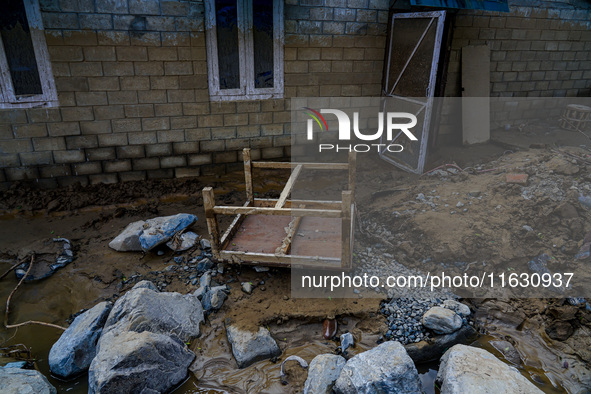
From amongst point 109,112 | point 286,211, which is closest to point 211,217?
point 286,211

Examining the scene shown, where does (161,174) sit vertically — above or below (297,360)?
above

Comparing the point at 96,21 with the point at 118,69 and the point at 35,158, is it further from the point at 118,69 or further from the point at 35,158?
the point at 35,158

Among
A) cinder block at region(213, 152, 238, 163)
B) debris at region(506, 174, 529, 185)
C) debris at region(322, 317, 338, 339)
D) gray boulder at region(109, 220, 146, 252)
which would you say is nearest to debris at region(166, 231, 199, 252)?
gray boulder at region(109, 220, 146, 252)

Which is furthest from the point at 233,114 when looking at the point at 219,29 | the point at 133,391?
the point at 133,391

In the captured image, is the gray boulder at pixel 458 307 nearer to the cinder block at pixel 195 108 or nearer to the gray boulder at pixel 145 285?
the gray boulder at pixel 145 285

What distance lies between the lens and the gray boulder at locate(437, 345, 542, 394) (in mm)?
2850

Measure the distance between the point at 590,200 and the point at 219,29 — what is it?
19.0ft

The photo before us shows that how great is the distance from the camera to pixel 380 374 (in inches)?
115

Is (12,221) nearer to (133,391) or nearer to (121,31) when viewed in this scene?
(121,31)

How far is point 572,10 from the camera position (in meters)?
8.35

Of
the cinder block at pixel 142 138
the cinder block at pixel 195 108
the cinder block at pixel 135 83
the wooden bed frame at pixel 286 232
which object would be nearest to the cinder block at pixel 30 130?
the cinder block at pixel 142 138

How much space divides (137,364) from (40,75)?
464 centimetres

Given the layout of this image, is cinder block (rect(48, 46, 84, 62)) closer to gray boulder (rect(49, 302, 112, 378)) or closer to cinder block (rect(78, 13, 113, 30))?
cinder block (rect(78, 13, 113, 30))

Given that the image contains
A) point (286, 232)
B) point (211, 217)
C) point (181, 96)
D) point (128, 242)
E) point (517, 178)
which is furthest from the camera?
point (181, 96)
